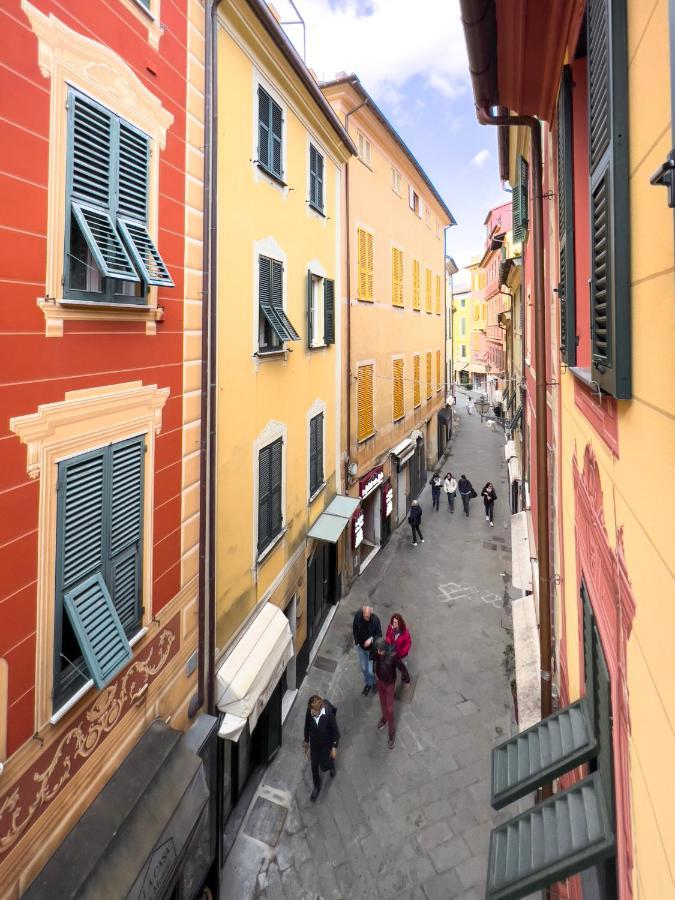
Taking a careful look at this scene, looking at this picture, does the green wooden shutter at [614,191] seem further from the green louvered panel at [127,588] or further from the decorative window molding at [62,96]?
the green louvered panel at [127,588]

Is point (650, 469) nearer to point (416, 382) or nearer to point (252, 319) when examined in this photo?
point (252, 319)

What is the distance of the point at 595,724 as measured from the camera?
379 centimetres

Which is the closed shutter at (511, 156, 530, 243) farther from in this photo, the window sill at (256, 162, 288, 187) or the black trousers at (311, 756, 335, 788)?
the black trousers at (311, 756, 335, 788)

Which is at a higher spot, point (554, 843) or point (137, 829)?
point (554, 843)

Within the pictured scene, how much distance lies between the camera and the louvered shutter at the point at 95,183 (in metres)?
4.09

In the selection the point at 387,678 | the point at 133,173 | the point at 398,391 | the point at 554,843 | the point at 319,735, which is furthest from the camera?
the point at 398,391

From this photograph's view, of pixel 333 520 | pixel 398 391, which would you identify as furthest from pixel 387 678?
pixel 398 391

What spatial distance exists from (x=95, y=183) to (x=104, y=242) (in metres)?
0.49

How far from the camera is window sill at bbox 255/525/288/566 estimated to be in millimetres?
8351

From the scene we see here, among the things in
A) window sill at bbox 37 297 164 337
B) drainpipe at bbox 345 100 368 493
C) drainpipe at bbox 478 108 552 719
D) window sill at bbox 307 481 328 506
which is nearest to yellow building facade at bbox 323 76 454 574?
drainpipe at bbox 345 100 368 493

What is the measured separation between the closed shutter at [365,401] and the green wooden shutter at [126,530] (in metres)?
9.90

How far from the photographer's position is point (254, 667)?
7.15 metres

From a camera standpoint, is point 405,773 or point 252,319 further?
point 405,773

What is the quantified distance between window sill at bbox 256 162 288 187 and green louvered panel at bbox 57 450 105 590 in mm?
5657
